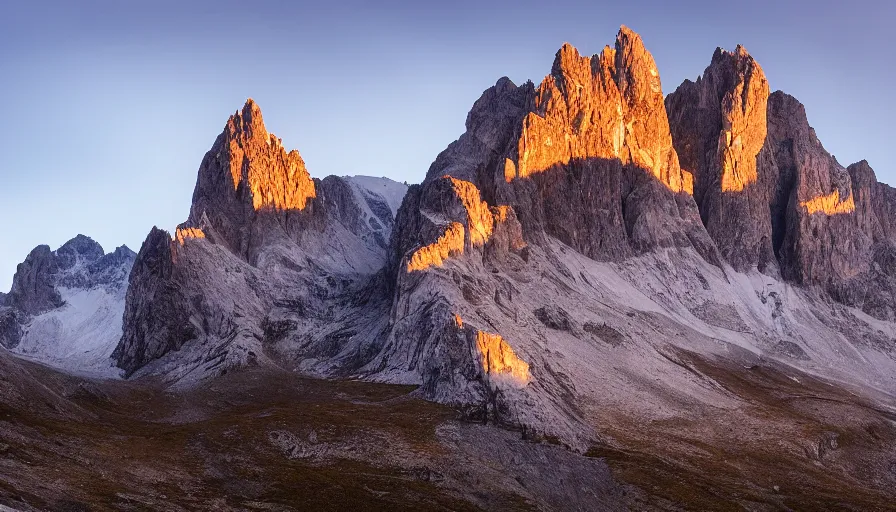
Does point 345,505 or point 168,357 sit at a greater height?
point 168,357

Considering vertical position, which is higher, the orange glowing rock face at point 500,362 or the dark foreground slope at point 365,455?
the orange glowing rock face at point 500,362

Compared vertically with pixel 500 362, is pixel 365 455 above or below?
below

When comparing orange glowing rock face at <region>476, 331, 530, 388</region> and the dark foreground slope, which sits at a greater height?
orange glowing rock face at <region>476, 331, 530, 388</region>

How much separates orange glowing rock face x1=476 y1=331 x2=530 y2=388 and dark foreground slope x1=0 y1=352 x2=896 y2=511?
395 inches

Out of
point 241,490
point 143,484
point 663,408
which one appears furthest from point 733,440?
point 143,484

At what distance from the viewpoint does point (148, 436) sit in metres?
138

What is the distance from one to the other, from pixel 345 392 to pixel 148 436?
143ft

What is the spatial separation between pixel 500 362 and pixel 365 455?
3276 cm

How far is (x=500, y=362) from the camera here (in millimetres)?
160875

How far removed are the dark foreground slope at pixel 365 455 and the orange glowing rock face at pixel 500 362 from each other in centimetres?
1003

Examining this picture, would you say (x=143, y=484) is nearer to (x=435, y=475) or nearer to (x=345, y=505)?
(x=345, y=505)

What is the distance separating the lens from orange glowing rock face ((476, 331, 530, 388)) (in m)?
159

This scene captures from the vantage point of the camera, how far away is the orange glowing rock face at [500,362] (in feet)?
522

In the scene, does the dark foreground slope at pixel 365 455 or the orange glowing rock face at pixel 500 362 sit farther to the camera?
the orange glowing rock face at pixel 500 362
